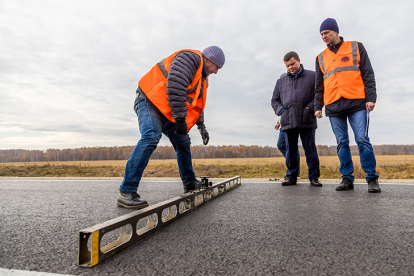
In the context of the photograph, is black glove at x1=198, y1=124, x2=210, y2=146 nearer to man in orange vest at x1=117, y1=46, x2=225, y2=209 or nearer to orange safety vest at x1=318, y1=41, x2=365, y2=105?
man in orange vest at x1=117, y1=46, x2=225, y2=209

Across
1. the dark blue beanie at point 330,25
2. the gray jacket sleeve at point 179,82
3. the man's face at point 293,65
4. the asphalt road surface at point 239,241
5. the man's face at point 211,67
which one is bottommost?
the asphalt road surface at point 239,241

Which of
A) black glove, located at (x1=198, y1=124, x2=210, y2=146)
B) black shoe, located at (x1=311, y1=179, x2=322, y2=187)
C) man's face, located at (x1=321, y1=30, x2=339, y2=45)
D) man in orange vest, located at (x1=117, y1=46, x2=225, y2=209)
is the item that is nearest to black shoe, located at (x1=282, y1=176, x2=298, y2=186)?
black shoe, located at (x1=311, y1=179, x2=322, y2=187)

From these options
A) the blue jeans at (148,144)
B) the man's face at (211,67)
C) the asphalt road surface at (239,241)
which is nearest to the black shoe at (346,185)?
the asphalt road surface at (239,241)

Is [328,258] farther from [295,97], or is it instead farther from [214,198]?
[295,97]

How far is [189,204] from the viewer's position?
96.6 inches

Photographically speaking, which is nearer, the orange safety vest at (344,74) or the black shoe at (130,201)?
the black shoe at (130,201)

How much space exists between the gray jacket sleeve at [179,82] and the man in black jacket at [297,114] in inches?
99.1

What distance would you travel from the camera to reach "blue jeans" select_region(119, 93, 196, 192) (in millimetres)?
2709

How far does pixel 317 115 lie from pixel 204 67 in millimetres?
2314

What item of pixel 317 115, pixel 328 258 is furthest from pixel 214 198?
pixel 317 115

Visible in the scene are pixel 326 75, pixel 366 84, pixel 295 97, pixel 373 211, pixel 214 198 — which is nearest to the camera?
pixel 373 211

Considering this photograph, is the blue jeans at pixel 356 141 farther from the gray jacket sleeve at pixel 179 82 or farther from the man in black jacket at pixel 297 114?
the gray jacket sleeve at pixel 179 82

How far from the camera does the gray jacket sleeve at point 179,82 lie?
9.09 feet

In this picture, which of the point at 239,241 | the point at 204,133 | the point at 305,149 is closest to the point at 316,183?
the point at 305,149
